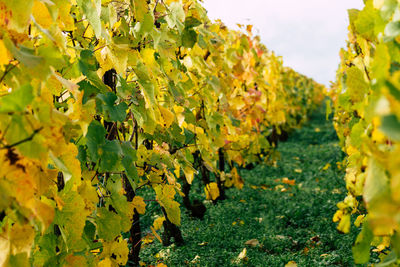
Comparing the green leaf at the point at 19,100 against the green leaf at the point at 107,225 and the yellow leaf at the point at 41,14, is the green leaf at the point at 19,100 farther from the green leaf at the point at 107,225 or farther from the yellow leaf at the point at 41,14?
the green leaf at the point at 107,225

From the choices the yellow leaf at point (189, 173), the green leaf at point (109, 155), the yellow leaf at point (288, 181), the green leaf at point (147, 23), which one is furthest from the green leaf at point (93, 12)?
the yellow leaf at point (288, 181)

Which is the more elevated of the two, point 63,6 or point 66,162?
point 63,6

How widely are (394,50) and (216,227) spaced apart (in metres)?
2.79

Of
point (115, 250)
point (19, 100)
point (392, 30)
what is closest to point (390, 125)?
point (392, 30)

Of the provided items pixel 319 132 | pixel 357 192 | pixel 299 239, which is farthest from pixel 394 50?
pixel 319 132

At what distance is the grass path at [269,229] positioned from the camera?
268 cm

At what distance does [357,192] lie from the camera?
3.45ft

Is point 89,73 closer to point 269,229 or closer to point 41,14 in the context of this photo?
point 41,14

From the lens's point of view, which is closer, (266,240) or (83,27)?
(83,27)

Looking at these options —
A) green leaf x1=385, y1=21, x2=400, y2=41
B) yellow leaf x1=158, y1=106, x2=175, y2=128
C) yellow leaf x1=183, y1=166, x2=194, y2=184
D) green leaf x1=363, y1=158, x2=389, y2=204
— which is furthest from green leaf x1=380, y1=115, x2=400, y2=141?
yellow leaf x1=183, y1=166, x2=194, y2=184

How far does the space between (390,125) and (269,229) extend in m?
3.11

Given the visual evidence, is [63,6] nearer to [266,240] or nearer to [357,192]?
[357,192]

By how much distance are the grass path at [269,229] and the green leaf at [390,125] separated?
7.48 ft

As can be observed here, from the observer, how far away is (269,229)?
11.2 feet
